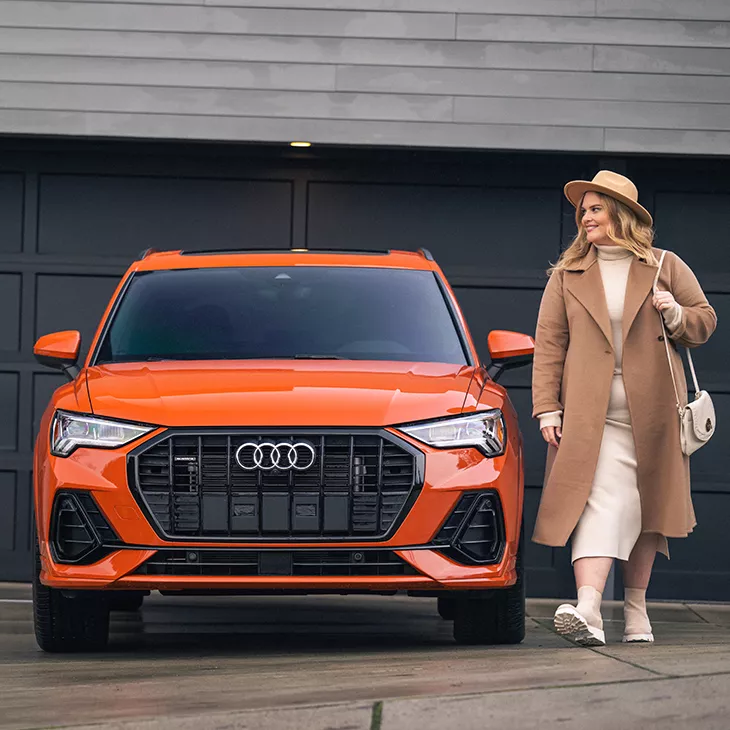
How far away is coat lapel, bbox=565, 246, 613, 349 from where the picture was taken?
544cm

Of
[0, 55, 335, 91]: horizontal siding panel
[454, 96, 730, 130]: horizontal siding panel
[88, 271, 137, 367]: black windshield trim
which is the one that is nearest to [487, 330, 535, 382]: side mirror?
[88, 271, 137, 367]: black windshield trim

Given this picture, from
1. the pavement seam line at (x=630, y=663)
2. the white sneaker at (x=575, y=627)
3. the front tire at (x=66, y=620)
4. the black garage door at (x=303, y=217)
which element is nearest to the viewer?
the pavement seam line at (x=630, y=663)

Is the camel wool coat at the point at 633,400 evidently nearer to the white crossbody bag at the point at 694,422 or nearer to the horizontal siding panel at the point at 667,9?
the white crossbody bag at the point at 694,422

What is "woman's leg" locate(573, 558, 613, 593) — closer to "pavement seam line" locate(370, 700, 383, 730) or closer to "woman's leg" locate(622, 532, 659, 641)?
"woman's leg" locate(622, 532, 659, 641)

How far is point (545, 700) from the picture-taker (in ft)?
11.6

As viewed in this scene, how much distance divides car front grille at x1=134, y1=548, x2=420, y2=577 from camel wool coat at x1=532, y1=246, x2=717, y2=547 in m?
0.86

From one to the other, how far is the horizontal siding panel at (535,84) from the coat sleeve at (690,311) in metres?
3.19

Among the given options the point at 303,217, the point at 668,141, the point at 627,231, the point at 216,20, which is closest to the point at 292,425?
the point at 627,231

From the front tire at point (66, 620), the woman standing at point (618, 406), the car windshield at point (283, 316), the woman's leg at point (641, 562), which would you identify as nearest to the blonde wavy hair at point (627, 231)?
the woman standing at point (618, 406)

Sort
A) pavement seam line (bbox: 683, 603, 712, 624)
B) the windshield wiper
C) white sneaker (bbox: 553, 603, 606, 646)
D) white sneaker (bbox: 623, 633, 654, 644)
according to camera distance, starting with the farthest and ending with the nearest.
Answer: pavement seam line (bbox: 683, 603, 712, 624) → the windshield wiper → white sneaker (bbox: 623, 633, 654, 644) → white sneaker (bbox: 553, 603, 606, 646)

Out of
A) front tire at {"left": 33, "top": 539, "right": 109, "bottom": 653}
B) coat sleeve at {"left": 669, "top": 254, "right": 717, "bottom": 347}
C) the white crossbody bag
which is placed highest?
coat sleeve at {"left": 669, "top": 254, "right": 717, "bottom": 347}

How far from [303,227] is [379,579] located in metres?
4.32

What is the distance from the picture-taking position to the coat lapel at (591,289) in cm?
544

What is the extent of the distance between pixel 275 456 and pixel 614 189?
69.5 inches
